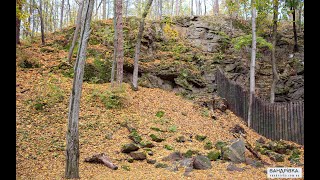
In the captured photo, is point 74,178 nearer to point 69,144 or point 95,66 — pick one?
point 69,144

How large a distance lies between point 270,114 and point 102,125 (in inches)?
327

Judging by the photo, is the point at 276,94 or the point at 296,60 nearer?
the point at 276,94

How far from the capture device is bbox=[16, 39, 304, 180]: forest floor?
7.09m

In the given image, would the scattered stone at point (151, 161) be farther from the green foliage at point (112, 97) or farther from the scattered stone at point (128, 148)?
the green foliage at point (112, 97)

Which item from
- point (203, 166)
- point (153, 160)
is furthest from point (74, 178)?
point (203, 166)

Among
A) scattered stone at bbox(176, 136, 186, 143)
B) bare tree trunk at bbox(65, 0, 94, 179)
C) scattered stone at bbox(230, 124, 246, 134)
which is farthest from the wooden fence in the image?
bare tree trunk at bbox(65, 0, 94, 179)

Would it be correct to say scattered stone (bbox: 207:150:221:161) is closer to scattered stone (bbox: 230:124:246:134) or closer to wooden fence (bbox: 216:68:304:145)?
scattered stone (bbox: 230:124:246:134)

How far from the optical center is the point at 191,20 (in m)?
21.5

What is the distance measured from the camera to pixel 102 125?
10430mm

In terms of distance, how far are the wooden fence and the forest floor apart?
0.54 metres

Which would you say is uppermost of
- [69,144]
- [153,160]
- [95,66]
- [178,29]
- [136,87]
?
[178,29]

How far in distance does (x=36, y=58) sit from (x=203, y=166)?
12.0m

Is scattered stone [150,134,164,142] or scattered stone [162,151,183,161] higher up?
scattered stone [150,134,164,142]

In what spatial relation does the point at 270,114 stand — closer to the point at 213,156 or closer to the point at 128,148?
the point at 213,156
